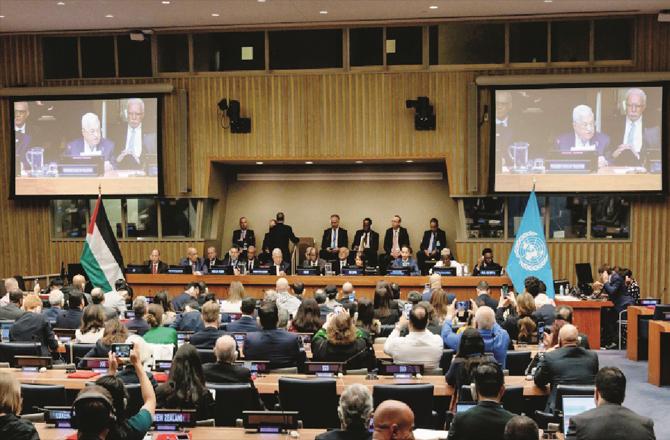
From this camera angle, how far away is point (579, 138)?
52.7ft

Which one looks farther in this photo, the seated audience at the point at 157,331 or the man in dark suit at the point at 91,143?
the man in dark suit at the point at 91,143

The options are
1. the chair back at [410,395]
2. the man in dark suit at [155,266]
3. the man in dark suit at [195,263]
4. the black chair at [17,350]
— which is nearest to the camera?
the chair back at [410,395]

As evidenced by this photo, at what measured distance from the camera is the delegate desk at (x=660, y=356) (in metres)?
10.7

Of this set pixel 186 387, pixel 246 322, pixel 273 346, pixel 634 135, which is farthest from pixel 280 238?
pixel 186 387

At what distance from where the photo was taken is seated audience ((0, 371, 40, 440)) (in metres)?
4.36

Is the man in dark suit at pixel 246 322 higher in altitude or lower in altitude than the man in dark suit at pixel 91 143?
lower

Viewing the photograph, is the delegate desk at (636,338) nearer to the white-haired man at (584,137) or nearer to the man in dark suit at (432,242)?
the white-haired man at (584,137)

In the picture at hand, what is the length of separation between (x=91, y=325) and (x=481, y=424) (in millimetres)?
5034

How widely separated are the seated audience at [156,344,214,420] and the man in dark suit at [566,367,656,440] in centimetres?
256

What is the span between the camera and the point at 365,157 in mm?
16969

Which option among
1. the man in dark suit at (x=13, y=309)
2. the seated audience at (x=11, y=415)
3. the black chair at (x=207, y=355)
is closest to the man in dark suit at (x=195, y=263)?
the man in dark suit at (x=13, y=309)

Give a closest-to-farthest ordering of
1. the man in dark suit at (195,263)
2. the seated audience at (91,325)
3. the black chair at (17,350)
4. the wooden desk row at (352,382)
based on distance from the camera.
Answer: the wooden desk row at (352,382) → the black chair at (17,350) → the seated audience at (91,325) → the man in dark suit at (195,263)

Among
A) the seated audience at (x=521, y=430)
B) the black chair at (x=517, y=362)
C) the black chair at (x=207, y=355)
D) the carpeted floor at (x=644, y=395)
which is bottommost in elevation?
the carpeted floor at (x=644, y=395)

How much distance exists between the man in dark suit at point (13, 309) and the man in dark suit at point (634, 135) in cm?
1131
